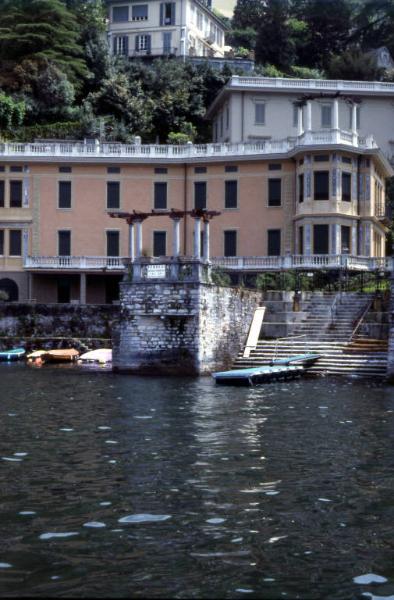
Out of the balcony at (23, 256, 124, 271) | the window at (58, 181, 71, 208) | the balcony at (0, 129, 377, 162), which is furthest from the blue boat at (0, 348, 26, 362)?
the balcony at (0, 129, 377, 162)

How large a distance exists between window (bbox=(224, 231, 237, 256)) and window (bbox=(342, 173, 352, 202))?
7353mm

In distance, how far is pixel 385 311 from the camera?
42750 mm

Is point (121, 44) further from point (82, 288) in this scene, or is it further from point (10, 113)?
point (82, 288)

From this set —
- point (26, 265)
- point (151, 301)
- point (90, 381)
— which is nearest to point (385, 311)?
point (151, 301)

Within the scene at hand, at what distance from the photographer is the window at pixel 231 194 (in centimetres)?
5906

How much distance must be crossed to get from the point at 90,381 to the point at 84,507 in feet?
71.8

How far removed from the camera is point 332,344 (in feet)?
133

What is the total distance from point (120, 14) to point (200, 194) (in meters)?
46.5

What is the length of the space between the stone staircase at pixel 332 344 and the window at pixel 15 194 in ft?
77.8

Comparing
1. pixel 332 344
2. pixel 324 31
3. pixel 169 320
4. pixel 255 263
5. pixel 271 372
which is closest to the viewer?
pixel 271 372

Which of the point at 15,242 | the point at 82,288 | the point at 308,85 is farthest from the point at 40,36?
the point at 82,288

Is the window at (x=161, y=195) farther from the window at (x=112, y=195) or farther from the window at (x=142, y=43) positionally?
the window at (x=142, y=43)

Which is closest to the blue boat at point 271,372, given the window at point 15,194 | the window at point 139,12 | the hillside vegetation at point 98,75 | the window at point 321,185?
the window at point 321,185

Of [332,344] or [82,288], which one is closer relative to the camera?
[332,344]
